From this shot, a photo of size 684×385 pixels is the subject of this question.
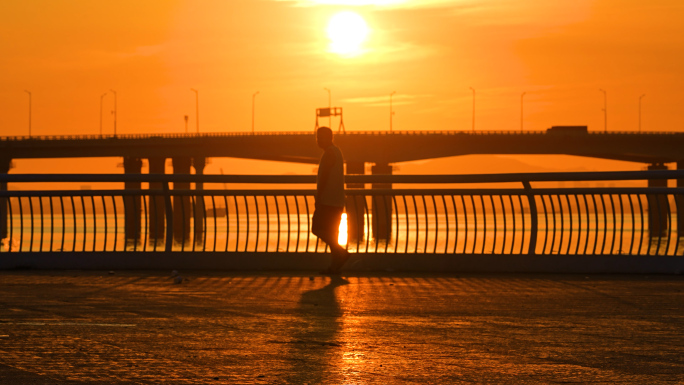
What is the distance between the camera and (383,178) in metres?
12.4

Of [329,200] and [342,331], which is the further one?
[329,200]

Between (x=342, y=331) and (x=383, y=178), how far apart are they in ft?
18.7

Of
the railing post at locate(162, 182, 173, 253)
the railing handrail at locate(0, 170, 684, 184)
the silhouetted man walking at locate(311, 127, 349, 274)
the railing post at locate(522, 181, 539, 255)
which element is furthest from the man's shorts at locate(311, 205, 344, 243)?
the railing post at locate(522, 181, 539, 255)

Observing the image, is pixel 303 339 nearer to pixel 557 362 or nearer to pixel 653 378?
pixel 557 362

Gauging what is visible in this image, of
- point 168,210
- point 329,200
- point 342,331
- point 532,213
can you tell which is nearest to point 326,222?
point 329,200

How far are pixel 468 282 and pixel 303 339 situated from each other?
4.33m

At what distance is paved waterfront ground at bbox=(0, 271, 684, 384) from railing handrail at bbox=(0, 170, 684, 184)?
5.02 ft

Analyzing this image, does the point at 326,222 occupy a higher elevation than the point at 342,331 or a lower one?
higher

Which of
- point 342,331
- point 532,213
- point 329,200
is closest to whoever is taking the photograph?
point 342,331

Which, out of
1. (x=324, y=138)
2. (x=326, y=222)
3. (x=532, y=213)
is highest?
(x=324, y=138)

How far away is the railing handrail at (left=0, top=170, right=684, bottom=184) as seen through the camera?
1174 cm

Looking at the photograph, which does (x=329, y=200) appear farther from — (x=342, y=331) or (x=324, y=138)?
(x=342, y=331)

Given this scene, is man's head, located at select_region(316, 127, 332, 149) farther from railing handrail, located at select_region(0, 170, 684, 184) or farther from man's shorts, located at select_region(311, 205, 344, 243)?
man's shorts, located at select_region(311, 205, 344, 243)

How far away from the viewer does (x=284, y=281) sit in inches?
418
